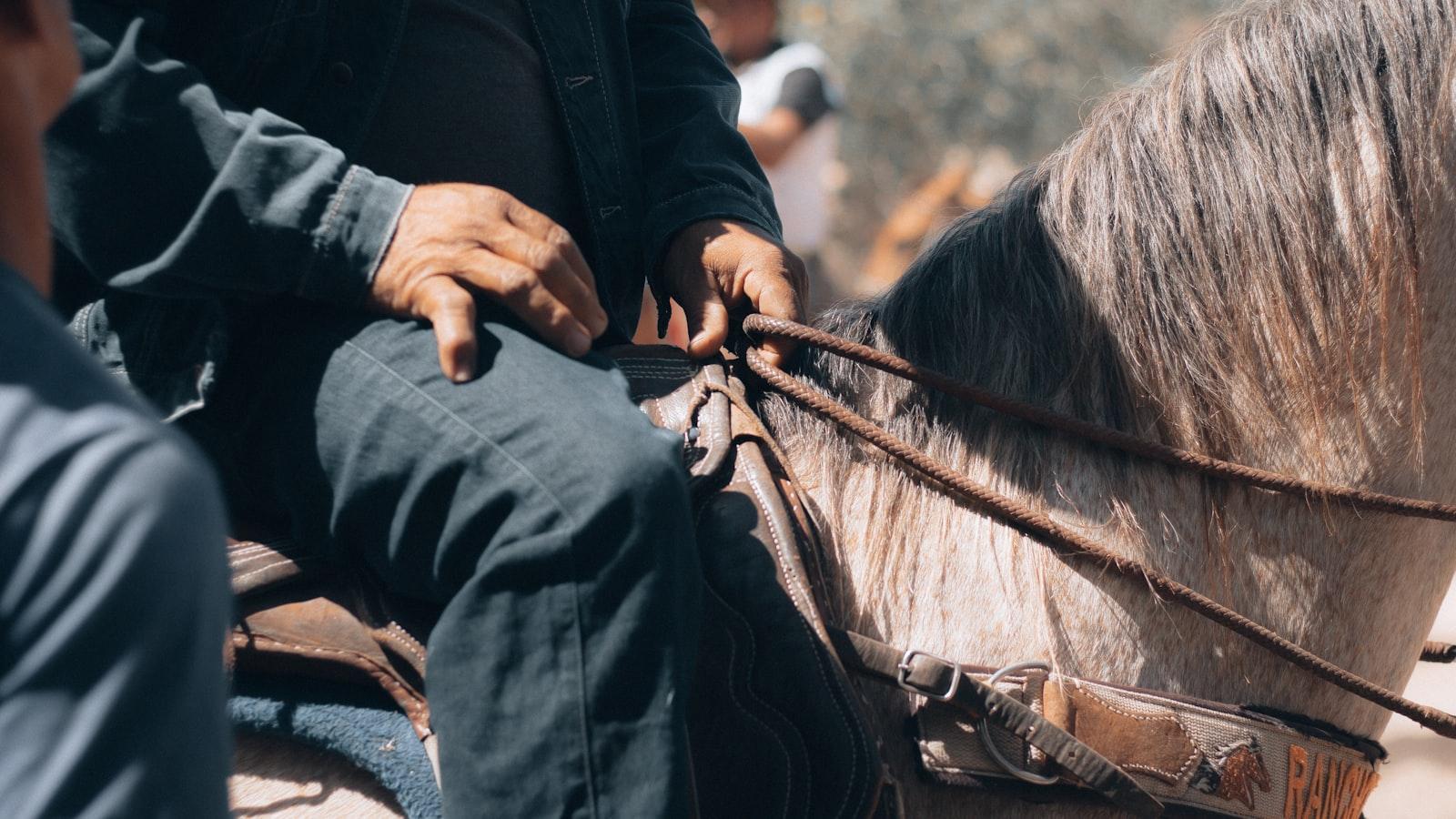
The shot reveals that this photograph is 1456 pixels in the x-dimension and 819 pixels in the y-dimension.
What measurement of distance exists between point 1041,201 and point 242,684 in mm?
1250

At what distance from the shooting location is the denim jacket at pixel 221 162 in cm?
129

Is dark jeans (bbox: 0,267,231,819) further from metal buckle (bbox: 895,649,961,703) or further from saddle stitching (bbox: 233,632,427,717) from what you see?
metal buckle (bbox: 895,649,961,703)

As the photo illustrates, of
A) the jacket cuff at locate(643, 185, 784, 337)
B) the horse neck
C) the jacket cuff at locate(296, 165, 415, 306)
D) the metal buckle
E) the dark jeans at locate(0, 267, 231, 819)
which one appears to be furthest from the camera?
the jacket cuff at locate(643, 185, 784, 337)

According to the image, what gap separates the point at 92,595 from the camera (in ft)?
2.18

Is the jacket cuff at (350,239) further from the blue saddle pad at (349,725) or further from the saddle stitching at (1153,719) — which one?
the saddle stitching at (1153,719)

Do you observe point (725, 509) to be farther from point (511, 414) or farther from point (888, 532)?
point (511, 414)

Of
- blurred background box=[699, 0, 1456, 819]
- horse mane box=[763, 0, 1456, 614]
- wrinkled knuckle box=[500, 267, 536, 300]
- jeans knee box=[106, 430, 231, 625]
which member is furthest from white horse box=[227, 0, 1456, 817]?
blurred background box=[699, 0, 1456, 819]

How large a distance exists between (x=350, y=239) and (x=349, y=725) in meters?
0.56

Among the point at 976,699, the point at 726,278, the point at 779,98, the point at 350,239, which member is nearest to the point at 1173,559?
the point at 976,699

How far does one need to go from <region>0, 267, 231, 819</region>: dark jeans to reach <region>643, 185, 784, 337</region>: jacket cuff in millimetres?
1205

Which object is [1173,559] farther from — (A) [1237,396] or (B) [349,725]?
(B) [349,725]

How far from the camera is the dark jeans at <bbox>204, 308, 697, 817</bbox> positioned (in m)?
1.21

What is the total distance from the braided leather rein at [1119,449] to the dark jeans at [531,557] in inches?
15.9

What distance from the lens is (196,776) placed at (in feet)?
2.37
